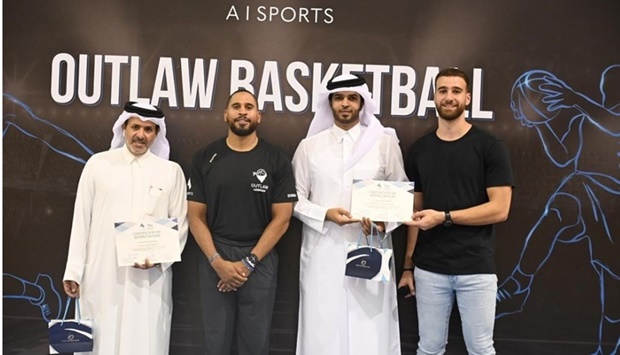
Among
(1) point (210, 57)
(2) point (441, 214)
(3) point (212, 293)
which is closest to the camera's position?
(2) point (441, 214)

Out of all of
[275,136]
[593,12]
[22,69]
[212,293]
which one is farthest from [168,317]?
[593,12]

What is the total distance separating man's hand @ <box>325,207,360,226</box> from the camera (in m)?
3.05

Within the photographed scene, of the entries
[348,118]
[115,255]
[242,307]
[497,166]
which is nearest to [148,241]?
[115,255]

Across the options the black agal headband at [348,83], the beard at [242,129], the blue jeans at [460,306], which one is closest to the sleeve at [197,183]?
the beard at [242,129]

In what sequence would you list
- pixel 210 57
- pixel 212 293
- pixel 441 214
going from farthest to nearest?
pixel 210 57
pixel 212 293
pixel 441 214

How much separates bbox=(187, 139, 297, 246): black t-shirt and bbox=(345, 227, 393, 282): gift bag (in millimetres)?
495

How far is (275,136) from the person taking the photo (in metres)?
3.68

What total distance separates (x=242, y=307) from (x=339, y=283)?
58cm

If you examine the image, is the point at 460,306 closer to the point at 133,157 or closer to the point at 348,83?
the point at 348,83

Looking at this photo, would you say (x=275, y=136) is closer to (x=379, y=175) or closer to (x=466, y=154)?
(x=379, y=175)

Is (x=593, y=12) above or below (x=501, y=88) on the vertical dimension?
above

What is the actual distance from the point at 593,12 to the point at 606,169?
1061mm

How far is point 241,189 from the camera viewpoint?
316 centimetres

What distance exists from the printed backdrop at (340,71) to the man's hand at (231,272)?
620mm
